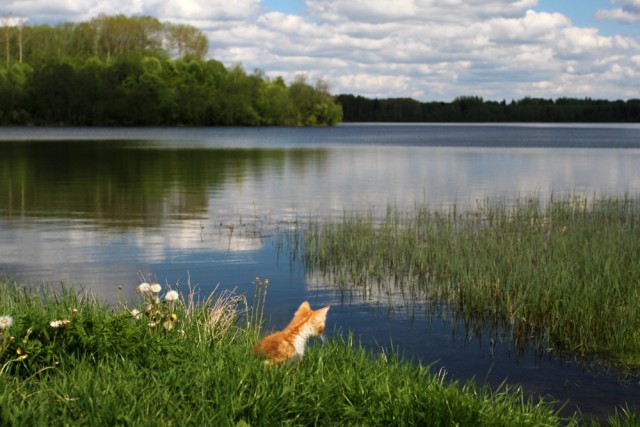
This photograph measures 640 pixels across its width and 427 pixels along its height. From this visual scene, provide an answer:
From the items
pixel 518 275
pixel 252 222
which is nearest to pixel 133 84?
pixel 252 222

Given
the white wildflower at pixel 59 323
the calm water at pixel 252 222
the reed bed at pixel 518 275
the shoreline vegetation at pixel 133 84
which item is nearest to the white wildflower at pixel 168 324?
the white wildflower at pixel 59 323

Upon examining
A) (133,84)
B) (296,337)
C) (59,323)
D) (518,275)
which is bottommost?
(518,275)

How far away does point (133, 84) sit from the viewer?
5856 inches

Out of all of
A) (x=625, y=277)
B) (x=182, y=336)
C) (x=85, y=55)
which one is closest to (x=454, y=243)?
(x=625, y=277)

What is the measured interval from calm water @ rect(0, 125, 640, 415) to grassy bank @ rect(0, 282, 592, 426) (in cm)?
282

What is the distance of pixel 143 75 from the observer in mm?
→ 147625

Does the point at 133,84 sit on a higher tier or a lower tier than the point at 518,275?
higher

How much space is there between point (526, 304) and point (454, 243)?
5.05m

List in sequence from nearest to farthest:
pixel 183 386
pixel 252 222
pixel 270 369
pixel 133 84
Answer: pixel 183 386
pixel 270 369
pixel 252 222
pixel 133 84

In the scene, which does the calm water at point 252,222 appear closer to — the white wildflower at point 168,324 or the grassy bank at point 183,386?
the grassy bank at point 183,386

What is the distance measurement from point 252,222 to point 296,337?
656 inches

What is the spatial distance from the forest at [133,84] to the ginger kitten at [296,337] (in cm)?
14378

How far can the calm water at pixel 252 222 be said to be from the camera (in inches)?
433

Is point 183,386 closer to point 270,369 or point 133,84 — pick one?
point 270,369
